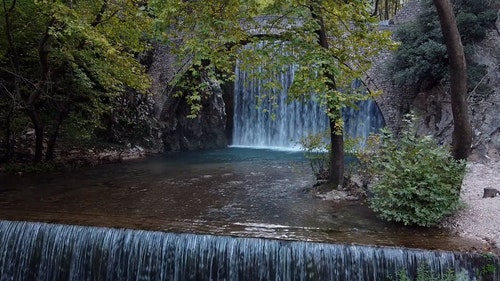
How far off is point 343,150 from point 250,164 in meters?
4.79

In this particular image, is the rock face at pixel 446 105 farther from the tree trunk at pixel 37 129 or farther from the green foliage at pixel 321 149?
the tree trunk at pixel 37 129

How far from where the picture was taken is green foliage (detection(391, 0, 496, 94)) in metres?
11.9

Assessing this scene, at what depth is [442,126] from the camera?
12148 mm

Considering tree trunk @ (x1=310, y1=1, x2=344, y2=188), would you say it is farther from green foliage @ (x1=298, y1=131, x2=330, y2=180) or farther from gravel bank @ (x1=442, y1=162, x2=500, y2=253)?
gravel bank @ (x1=442, y1=162, x2=500, y2=253)

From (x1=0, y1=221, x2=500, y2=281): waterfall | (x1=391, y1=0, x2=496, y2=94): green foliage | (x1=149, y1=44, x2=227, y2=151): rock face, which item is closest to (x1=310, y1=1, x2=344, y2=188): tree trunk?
(x1=0, y1=221, x2=500, y2=281): waterfall

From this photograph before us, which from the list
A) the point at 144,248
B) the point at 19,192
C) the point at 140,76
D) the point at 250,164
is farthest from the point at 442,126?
the point at 19,192

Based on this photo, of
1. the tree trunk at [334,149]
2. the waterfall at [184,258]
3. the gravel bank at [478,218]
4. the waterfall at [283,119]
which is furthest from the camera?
the waterfall at [283,119]

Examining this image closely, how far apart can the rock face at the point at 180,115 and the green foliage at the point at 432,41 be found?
7122mm

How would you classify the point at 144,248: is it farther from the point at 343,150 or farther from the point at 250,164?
the point at 250,164

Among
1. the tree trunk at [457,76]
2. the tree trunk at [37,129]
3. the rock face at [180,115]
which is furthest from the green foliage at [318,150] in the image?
the rock face at [180,115]

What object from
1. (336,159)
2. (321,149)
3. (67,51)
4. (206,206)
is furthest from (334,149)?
(67,51)

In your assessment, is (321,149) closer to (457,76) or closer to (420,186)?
(420,186)

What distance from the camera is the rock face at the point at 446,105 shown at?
34.3ft

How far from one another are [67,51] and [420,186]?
725 cm
